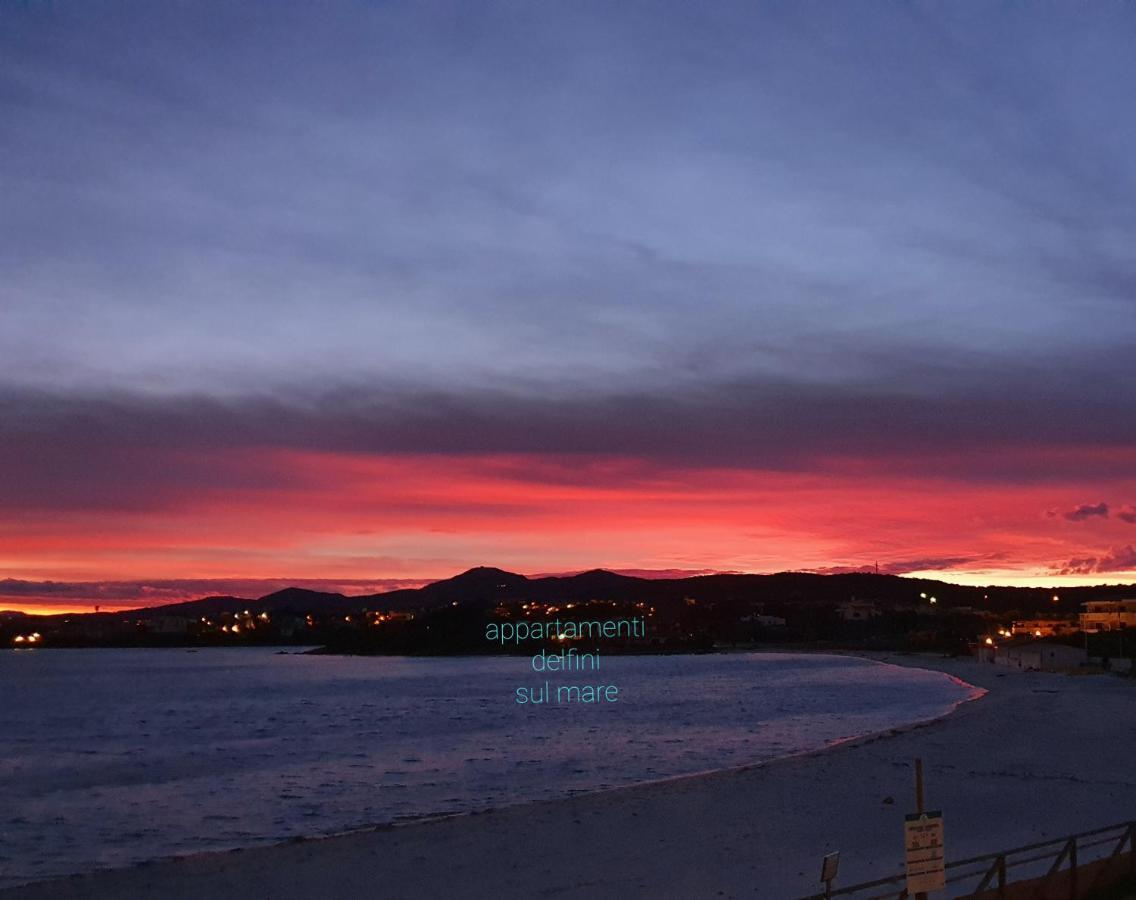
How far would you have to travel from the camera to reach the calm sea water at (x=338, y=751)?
30438mm

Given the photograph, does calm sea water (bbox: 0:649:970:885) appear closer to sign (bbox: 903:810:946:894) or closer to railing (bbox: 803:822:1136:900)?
railing (bbox: 803:822:1136:900)

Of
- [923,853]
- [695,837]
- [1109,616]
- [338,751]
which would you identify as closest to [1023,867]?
[695,837]

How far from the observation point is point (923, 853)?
10.1 meters

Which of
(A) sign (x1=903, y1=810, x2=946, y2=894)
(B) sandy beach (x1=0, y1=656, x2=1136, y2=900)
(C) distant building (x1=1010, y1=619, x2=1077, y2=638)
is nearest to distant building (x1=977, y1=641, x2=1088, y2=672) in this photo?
(B) sandy beach (x1=0, y1=656, x2=1136, y2=900)

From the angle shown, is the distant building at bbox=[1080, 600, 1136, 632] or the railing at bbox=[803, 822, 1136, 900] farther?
the distant building at bbox=[1080, 600, 1136, 632]

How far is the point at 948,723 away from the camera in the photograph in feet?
159

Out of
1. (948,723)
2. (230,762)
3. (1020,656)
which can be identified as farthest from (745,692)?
(230,762)

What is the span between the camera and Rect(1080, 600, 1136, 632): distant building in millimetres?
142875

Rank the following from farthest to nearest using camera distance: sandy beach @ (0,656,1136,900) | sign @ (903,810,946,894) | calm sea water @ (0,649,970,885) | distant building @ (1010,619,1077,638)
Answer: distant building @ (1010,619,1077,638) < calm sea water @ (0,649,970,885) < sandy beach @ (0,656,1136,900) < sign @ (903,810,946,894)

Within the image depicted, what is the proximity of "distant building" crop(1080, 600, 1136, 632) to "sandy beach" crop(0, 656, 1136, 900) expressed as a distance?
11799 cm

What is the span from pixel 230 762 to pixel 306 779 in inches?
339

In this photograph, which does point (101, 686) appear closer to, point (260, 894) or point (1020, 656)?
point (1020, 656)

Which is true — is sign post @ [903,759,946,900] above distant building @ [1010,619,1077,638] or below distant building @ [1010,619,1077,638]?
above

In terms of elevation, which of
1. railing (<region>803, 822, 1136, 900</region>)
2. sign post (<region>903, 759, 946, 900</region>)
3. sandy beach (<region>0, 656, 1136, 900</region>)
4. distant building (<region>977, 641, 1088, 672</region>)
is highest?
sign post (<region>903, 759, 946, 900</region>)
